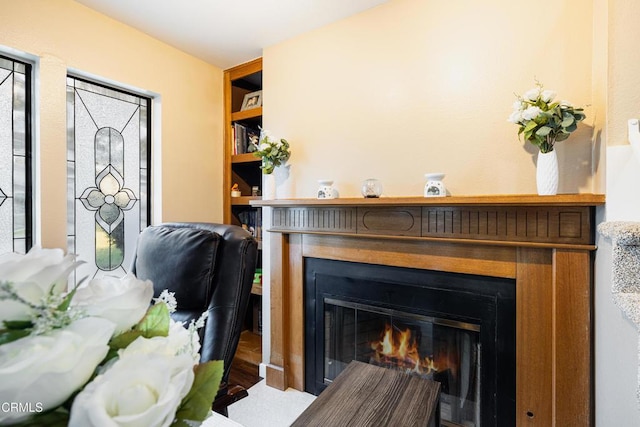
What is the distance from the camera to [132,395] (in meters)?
0.28

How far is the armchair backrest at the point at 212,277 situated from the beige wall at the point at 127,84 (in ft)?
3.70

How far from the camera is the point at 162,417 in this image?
0.28 metres

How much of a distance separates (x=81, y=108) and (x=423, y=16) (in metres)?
2.25

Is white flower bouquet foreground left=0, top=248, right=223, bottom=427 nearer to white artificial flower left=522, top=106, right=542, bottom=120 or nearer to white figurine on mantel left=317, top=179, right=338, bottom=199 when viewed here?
white artificial flower left=522, top=106, right=542, bottom=120

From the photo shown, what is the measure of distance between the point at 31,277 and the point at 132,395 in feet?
0.47

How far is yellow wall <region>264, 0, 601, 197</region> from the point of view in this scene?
4.99ft

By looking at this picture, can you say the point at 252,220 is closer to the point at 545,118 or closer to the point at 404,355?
the point at 404,355

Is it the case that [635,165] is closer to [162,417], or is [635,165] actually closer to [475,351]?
[475,351]

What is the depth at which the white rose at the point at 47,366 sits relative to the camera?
0.26m

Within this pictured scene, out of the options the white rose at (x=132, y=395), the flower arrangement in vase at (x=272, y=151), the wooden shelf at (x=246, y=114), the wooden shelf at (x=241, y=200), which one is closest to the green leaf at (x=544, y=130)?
the flower arrangement in vase at (x=272, y=151)

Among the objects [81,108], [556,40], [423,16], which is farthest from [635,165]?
[81,108]

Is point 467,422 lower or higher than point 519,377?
lower

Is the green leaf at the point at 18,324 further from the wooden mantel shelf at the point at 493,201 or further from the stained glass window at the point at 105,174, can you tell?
the stained glass window at the point at 105,174

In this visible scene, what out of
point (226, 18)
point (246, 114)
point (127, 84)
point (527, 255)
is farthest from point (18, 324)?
point (246, 114)
